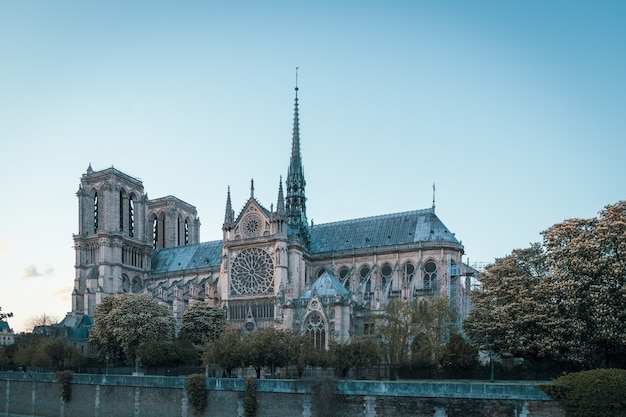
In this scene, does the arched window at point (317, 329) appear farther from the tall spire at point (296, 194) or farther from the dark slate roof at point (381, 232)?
the tall spire at point (296, 194)

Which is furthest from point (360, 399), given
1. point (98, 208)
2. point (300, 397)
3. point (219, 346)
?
point (98, 208)

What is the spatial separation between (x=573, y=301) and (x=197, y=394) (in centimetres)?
2259

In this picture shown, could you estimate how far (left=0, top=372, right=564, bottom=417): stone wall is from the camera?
31.0 metres

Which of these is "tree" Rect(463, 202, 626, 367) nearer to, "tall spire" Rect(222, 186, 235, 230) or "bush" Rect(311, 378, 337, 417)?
"bush" Rect(311, 378, 337, 417)

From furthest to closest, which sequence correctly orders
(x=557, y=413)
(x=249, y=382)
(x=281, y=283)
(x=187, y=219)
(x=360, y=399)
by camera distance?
1. (x=187, y=219)
2. (x=281, y=283)
3. (x=249, y=382)
4. (x=360, y=399)
5. (x=557, y=413)

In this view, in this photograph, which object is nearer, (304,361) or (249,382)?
(249,382)

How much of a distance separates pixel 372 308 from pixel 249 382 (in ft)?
73.0

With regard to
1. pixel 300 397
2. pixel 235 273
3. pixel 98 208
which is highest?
pixel 98 208

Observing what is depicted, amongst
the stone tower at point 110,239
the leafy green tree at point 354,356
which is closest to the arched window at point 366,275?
the leafy green tree at point 354,356

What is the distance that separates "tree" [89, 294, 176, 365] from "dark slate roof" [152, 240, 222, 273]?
1983cm

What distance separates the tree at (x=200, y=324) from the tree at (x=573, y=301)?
97.9 ft

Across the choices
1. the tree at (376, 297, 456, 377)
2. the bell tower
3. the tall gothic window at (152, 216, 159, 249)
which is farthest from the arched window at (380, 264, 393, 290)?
the tall gothic window at (152, 216, 159, 249)

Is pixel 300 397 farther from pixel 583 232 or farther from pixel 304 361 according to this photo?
pixel 583 232

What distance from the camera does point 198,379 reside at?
39.9m
